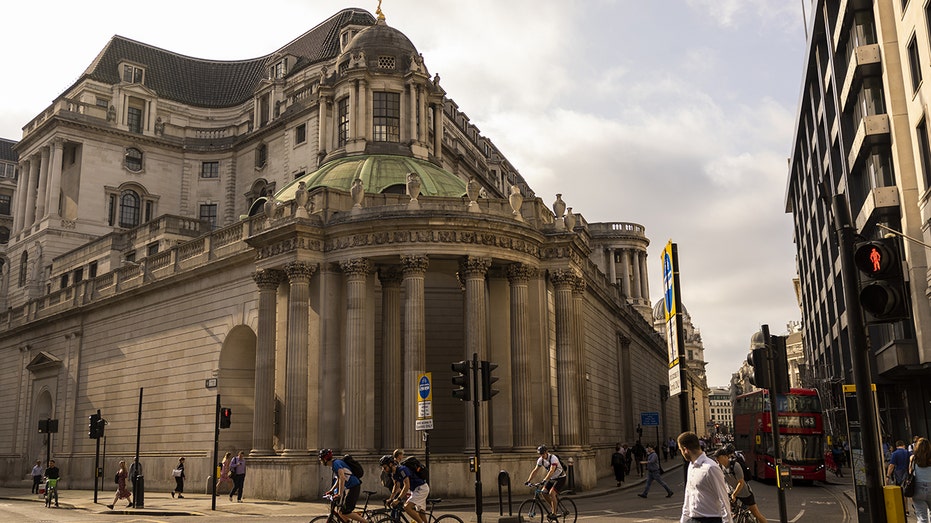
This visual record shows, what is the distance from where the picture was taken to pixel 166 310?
40938 millimetres

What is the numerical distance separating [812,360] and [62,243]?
221ft

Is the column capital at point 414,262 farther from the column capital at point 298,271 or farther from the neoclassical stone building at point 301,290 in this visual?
the column capital at point 298,271

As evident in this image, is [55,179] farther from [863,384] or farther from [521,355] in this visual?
[863,384]

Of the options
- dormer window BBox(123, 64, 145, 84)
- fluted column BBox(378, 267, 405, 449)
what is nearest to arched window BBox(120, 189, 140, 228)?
dormer window BBox(123, 64, 145, 84)

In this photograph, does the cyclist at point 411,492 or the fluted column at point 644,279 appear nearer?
the cyclist at point 411,492

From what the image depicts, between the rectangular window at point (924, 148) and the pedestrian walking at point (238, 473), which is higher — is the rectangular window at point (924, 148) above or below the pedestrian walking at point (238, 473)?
above

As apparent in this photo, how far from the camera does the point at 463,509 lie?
85.1 feet

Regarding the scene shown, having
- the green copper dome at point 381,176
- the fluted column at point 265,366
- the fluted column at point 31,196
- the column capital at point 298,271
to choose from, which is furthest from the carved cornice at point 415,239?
the fluted column at point 31,196

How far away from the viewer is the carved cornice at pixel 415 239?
30.8 metres

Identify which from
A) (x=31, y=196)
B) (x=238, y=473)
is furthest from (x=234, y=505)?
(x=31, y=196)

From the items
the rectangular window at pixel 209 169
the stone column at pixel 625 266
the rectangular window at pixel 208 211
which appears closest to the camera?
the rectangular window at pixel 208 211

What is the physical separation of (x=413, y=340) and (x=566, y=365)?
7.16 meters

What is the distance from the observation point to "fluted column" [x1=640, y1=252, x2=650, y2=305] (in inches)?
3816

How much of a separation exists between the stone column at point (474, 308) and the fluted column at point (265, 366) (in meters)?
7.59
